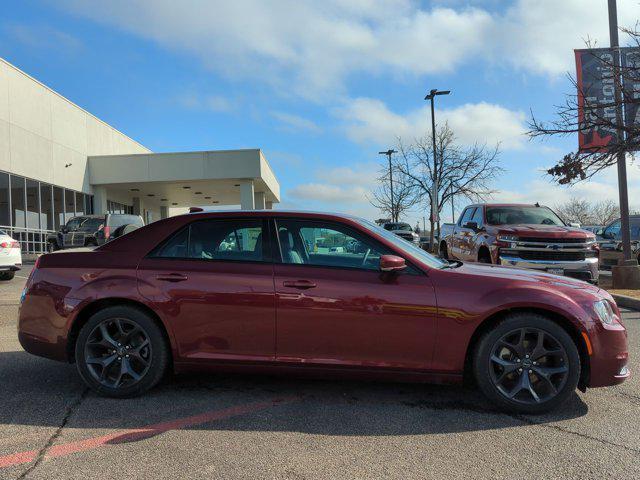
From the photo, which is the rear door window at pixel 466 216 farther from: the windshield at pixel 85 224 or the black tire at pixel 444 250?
the windshield at pixel 85 224

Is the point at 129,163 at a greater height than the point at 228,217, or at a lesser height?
greater

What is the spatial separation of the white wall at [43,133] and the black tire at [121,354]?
64.7 feet

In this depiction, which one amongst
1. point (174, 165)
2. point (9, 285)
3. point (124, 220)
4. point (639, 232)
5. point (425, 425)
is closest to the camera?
point (425, 425)

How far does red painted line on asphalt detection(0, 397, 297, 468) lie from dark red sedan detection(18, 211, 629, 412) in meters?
0.31

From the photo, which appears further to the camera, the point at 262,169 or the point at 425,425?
the point at 262,169

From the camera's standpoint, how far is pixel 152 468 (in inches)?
114

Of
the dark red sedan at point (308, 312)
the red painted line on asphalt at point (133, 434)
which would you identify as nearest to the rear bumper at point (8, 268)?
the dark red sedan at point (308, 312)

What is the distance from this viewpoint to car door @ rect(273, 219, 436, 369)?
3.72 metres

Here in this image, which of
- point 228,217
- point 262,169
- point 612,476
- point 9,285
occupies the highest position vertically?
point 262,169

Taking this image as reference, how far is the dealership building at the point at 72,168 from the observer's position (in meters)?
21.1

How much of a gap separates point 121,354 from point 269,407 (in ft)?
4.24

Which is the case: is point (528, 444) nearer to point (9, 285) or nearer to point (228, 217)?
point (228, 217)

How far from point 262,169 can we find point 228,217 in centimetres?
2409

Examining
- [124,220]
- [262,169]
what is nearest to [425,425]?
[124,220]
